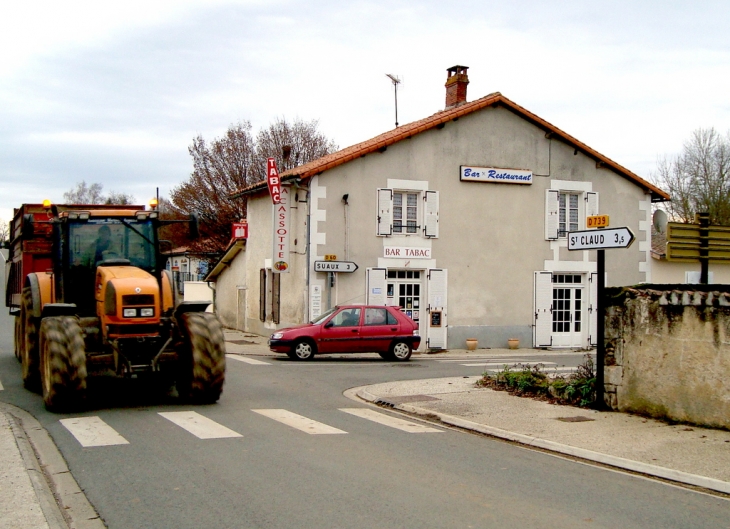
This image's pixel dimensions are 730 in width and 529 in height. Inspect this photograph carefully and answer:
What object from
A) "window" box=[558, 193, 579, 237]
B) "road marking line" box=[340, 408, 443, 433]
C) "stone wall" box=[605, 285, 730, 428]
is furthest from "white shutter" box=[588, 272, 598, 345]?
"road marking line" box=[340, 408, 443, 433]

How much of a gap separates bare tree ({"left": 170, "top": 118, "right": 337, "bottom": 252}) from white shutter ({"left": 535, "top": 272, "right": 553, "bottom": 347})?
19523mm

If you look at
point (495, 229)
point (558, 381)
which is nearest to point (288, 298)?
point (495, 229)

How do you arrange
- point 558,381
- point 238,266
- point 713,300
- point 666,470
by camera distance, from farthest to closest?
1. point 238,266
2. point 558,381
3. point 713,300
4. point 666,470

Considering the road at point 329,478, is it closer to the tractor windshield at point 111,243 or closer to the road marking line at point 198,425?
the road marking line at point 198,425

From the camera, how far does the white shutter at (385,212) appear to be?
24.7 m

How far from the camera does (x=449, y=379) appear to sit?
637 inches

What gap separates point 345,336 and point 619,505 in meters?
14.1

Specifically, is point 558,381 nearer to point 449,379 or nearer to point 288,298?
point 449,379

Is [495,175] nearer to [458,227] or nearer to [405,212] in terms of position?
[458,227]

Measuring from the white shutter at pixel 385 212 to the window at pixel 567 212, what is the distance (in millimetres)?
6129

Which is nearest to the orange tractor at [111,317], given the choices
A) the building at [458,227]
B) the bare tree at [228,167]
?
the building at [458,227]

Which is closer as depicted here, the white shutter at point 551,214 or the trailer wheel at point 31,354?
the trailer wheel at point 31,354

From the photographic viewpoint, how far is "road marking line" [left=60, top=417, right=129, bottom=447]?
9.14 meters

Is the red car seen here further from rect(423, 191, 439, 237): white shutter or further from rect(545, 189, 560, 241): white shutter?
rect(545, 189, 560, 241): white shutter
